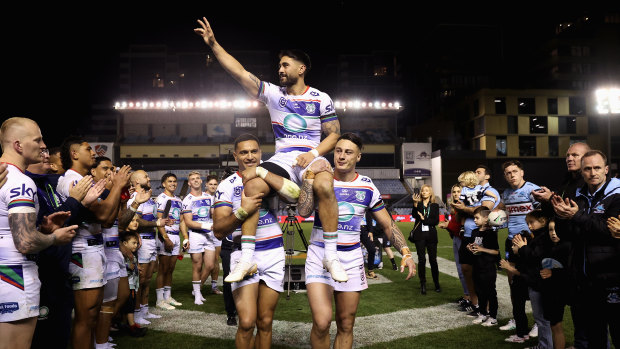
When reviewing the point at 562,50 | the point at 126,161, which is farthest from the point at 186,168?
the point at 562,50

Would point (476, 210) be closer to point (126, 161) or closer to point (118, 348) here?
point (118, 348)

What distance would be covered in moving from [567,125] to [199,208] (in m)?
63.9

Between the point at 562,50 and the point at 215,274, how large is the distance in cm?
7485

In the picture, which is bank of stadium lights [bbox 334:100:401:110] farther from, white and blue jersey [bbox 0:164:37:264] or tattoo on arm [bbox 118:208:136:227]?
white and blue jersey [bbox 0:164:37:264]

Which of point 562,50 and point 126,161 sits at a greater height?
point 562,50

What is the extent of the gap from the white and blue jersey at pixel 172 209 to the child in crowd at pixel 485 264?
20.2 feet

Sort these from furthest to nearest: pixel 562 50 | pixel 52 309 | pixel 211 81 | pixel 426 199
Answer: pixel 211 81, pixel 562 50, pixel 426 199, pixel 52 309

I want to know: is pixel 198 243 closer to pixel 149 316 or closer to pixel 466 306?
pixel 149 316

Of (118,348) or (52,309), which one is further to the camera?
(118,348)

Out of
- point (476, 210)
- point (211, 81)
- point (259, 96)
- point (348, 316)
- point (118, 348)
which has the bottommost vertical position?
point (118, 348)

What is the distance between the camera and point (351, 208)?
16.1 feet

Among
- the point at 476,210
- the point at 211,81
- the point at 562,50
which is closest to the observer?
the point at 476,210

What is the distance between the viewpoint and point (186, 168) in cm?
5684

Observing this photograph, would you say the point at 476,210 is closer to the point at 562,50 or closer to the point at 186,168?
the point at 186,168
